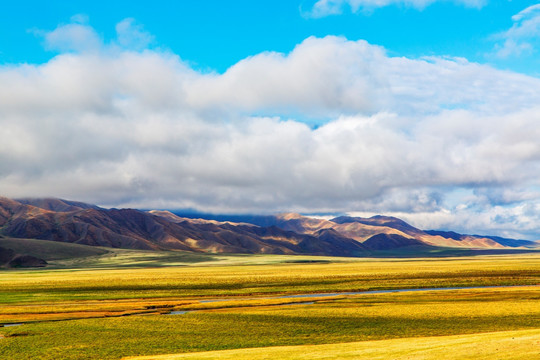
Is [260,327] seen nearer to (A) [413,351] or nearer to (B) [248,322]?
(B) [248,322]

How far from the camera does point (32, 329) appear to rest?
53188 mm

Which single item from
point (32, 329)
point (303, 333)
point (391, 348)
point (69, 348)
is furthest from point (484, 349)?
point (32, 329)

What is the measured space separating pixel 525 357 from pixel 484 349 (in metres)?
3.76

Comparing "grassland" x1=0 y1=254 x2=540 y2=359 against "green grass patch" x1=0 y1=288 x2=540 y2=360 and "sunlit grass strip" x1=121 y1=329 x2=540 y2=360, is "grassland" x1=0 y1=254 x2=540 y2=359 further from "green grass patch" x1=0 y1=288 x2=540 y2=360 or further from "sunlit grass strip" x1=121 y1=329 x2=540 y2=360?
"sunlit grass strip" x1=121 y1=329 x2=540 y2=360

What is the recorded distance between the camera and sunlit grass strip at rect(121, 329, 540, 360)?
30156mm

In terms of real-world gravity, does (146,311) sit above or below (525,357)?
below

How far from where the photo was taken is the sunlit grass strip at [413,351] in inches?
1187

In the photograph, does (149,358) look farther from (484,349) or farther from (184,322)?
(484,349)

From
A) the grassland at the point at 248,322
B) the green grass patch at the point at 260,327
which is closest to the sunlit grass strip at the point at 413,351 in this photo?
the grassland at the point at 248,322

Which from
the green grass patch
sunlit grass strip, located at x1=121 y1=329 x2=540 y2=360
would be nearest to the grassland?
the green grass patch

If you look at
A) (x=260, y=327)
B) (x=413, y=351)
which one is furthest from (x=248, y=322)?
(x=413, y=351)

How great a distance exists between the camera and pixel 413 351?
109 ft

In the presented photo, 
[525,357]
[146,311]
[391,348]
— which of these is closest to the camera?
[525,357]

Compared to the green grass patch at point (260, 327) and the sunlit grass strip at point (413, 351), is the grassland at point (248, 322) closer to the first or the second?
the green grass patch at point (260, 327)
